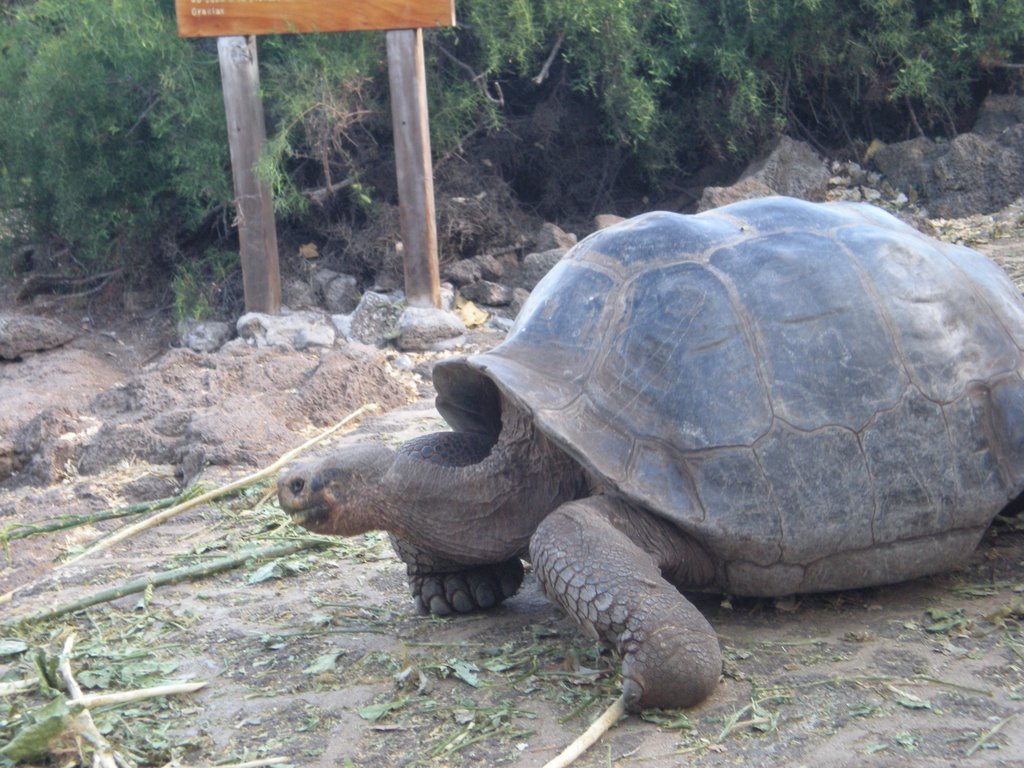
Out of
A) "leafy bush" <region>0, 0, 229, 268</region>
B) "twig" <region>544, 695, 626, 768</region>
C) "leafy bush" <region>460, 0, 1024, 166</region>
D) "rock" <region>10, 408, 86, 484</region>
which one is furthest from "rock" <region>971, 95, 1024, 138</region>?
"twig" <region>544, 695, 626, 768</region>

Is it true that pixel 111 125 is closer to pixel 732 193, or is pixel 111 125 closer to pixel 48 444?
pixel 48 444

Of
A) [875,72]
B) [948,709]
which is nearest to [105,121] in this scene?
[875,72]

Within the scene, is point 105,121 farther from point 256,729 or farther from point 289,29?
point 256,729

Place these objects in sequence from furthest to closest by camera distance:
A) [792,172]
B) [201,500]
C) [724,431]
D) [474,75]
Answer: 1. [792,172]
2. [474,75]
3. [201,500]
4. [724,431]

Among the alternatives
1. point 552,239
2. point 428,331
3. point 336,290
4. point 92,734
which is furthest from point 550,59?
point 92,734

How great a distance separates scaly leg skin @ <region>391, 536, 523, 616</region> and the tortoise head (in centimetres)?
22

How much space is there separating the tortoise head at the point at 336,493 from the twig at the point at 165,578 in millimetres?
770

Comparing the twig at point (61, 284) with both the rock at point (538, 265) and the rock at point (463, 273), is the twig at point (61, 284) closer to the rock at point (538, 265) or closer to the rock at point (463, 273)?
the rock at point (463, 273)

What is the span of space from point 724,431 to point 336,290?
520 centimetres

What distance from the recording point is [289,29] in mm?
6461

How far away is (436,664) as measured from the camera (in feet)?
8.54

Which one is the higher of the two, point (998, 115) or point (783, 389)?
point (998, 115)

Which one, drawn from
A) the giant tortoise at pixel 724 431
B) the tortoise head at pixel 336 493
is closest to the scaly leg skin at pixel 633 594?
the giant tortoise at pixel 724 431

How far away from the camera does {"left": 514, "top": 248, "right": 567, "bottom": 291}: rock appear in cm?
698
